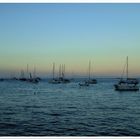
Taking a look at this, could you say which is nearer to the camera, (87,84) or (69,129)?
(69,129)

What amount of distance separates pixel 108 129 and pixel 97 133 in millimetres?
527

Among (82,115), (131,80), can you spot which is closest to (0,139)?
(82,115)

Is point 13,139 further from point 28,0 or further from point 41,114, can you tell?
point 41,114

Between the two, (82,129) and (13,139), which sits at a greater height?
(13,139)

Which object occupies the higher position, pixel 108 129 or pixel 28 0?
pixel 28 0

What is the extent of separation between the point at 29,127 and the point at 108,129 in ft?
5.16

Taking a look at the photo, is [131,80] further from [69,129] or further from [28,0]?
[28,0]

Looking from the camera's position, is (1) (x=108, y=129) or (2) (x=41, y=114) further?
(2) (x=41, y=114)

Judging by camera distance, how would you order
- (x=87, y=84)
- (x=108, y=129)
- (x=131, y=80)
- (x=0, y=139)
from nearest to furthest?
(x=0, y=139), (x=108, y=129), (x=131, y=80), (x=87, y=84)

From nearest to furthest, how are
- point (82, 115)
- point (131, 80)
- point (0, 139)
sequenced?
1. point (0, 139)
2. point (82, 115)
3. point (131, 80)

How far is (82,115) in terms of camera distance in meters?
9.24

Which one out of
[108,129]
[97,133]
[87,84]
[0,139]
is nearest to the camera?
[0,139]

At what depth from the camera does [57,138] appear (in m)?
3.24

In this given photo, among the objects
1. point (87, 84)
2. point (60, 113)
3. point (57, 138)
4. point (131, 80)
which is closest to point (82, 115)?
point (60, 113)
